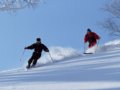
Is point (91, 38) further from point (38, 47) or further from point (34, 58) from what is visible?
point (34, 58)

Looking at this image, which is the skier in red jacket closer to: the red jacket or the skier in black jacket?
the red jacket

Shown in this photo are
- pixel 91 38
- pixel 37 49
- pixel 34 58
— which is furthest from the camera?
pixel 91 38

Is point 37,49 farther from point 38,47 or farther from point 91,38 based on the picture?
point 91,38

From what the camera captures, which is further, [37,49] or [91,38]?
[91,38]

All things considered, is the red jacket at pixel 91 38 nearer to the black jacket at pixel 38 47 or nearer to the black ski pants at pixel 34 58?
the black jacket at pixel 38 47

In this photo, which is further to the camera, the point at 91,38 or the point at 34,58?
the point at 91,38

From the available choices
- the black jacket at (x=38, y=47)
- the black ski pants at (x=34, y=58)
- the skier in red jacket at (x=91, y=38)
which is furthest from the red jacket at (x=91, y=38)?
the black ski pants at (x=34, y=58)

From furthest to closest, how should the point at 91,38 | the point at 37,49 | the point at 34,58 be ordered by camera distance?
1. the point at 91,38
2. the point at 37,49
3. the point at 34,58

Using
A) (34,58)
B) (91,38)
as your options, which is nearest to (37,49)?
(34,58)

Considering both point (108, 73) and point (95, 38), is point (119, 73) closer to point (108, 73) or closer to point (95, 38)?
point (108, 73)

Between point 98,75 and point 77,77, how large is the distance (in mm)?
638

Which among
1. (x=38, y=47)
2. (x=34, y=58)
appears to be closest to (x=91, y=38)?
(x=38, y=47)

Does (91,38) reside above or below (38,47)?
above

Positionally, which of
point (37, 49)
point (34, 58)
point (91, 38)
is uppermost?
point (91, 38)
